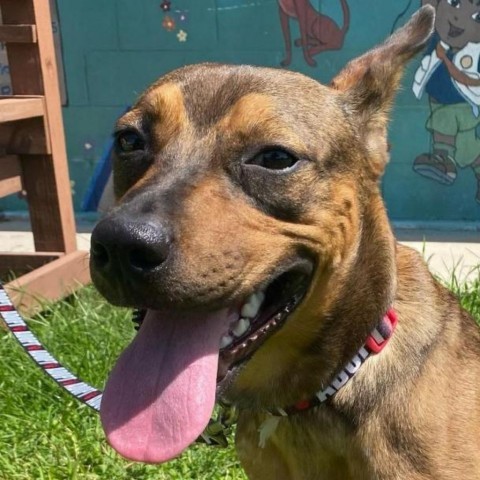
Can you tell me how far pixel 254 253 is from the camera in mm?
2457

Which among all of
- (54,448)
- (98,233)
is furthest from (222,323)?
(54,448)

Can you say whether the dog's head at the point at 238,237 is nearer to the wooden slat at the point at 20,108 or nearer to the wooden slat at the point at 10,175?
the wooden slat at the point at 20,108

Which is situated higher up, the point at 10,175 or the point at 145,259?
the point at 145,259

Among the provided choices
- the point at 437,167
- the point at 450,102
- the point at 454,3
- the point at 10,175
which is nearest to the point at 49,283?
the point at 10,175

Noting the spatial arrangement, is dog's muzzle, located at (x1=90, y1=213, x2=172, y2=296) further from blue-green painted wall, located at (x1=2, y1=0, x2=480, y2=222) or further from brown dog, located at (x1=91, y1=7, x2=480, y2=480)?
blue-green painted wall, located at (x1=2, y1=0, x2=480, y2=222)

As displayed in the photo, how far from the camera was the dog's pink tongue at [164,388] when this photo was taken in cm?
240

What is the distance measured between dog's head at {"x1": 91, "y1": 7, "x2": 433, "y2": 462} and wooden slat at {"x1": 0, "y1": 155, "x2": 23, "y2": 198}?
2895mm

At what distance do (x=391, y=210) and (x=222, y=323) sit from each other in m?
5.93

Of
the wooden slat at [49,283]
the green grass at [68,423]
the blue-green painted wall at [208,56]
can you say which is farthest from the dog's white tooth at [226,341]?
the blue-green painted wall at [208,56]

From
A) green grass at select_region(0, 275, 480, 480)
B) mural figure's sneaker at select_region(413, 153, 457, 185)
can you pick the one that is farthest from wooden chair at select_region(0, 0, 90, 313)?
mural figure's sneaker at select_region(413, 153, 457, 185)

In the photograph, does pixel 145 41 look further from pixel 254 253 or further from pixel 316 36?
pixel 254 253

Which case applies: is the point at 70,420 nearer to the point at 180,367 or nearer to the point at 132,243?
the point at 180,367

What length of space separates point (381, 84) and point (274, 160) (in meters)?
0.69

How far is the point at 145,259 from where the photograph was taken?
2.24 metres
